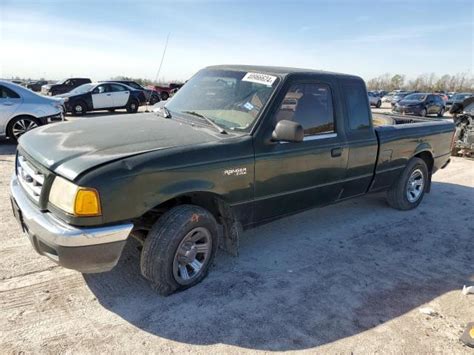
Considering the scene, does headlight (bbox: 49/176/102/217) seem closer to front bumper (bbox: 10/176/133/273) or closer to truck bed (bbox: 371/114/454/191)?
front bumper (bbox: 10/176/133/273)

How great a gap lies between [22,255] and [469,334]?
4.01m

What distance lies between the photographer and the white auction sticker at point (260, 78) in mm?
3727

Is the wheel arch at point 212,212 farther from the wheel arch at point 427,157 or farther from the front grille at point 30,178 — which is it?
the wheel arch at point 427,157

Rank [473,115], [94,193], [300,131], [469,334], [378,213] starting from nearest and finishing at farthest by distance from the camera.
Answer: [94,193]
[469,334]
[300,131]
[378,213]
[473,115]

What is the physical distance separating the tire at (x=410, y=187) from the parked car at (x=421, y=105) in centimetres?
1969

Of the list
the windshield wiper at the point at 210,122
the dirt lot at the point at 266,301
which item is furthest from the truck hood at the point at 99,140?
the dirt lot at the point at 266,301

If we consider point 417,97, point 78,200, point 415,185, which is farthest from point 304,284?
point 417,97

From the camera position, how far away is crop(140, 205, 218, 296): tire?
9.86ft

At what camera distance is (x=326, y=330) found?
2.92m

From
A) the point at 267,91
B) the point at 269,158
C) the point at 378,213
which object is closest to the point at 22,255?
the point at 269,158

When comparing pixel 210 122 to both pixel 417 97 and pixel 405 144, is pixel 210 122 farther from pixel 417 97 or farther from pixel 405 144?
pixel 417 97

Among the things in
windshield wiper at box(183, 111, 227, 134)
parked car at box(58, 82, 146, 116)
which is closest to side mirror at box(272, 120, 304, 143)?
windshield wiper at box(183, 111, 227, 134)

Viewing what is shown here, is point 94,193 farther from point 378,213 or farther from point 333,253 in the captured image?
point 378,213

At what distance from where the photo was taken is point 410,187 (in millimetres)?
5762
